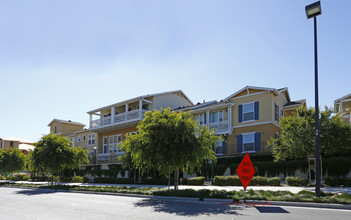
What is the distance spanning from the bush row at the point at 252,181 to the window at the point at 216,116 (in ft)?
33.7

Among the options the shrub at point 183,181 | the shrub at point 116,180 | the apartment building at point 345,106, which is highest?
the apartment building at point 345,106

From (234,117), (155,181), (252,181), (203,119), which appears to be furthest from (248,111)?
(155,181)

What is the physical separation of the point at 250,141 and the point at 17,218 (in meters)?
23.9

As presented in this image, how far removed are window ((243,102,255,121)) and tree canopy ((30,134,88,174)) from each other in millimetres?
16243

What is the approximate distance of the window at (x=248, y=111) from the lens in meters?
31.4

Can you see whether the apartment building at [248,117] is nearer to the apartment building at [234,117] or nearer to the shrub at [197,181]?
the apartment building at [234,117]

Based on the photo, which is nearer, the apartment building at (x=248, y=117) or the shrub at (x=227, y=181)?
the shrub at (x=227, y=181)

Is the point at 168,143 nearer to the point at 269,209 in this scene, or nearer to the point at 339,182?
the point at 269,209

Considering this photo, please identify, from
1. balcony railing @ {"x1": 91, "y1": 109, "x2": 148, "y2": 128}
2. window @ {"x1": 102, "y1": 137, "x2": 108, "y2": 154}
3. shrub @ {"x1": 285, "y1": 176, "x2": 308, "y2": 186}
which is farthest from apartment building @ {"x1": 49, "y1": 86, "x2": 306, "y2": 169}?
shrub @ {"x1": 285, "y1": 176, "x2": 308, "y2": 186}

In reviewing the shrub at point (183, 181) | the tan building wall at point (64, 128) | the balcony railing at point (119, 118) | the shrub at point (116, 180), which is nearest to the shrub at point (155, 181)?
the shrub at point (116, 180)

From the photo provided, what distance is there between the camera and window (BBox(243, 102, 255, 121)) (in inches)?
1236

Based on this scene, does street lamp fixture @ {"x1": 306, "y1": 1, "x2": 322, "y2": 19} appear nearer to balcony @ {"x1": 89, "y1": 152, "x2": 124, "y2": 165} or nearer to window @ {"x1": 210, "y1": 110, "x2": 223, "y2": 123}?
window @ {"x1": 210, "y1": 110, "x2": 223, "y2": 123}

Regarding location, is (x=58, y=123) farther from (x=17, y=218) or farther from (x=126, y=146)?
(x=17, y=218)

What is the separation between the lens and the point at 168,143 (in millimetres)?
17562
